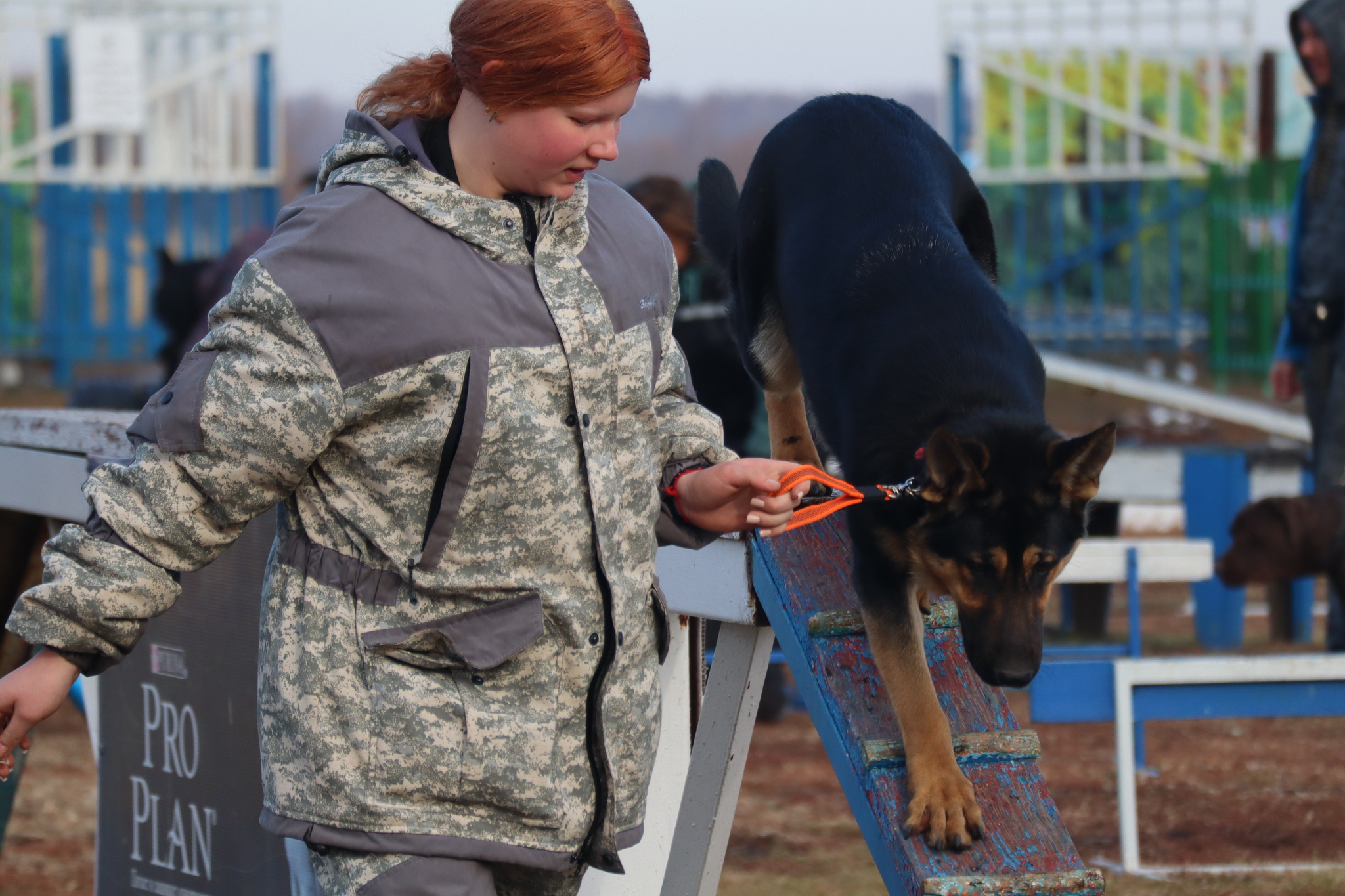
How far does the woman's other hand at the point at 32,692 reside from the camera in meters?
1.85

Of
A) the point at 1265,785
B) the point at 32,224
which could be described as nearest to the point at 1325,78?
the point at 1265,785

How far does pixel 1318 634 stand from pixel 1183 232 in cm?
910

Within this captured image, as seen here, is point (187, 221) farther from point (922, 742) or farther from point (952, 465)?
point (922, 742)

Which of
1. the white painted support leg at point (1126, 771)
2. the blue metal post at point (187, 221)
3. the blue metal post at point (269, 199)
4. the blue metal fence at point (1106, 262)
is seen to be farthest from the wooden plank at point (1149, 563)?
the blue metal post at point (187, 221)

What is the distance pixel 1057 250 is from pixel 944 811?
14.6m

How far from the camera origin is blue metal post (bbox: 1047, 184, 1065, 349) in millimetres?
16234

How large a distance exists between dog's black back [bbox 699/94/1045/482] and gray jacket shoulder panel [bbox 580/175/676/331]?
102cm

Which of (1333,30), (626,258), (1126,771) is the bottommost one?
(1126,771)

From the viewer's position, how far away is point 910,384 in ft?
10.4

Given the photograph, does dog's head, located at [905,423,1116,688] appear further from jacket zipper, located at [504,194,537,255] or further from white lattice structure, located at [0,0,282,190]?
white lattice structure, located at [0,0,282,190]

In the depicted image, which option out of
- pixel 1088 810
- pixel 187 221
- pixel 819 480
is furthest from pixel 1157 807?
pixel 187 221

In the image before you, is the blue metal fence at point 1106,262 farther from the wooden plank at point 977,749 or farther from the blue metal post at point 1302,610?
the wooden plank at point 977,749

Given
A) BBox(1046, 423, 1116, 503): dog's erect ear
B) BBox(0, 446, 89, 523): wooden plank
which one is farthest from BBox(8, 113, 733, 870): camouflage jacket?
→ BBox(0, 446, 89, 523): wooden plank

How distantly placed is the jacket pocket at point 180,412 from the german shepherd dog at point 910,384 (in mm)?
1365
